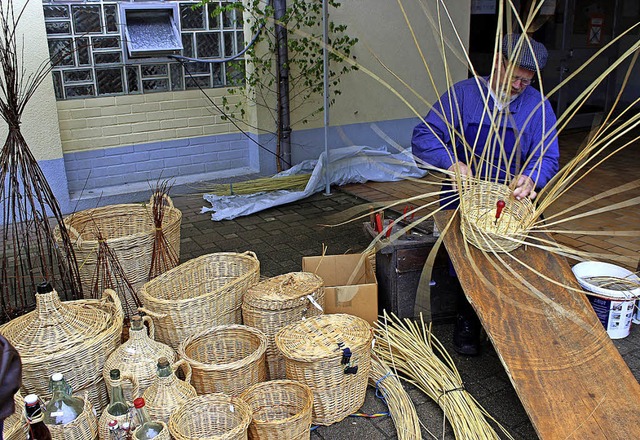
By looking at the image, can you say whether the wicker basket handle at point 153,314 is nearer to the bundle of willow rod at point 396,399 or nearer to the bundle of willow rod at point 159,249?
the bundle of willow rod at point 159,249

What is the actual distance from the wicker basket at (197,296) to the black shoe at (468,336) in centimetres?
97

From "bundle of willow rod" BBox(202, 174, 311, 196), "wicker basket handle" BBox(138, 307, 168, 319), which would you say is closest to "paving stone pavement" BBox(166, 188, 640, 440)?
"bundle of willow rod" BBox(202, 174, 311, 196)

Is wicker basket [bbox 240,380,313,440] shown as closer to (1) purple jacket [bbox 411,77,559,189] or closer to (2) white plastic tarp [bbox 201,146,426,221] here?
(1) purple jacket [bbox 411,77,559,189]

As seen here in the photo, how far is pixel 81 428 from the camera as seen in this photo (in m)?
1.92

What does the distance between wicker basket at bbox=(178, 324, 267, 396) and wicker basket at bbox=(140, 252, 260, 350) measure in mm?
92

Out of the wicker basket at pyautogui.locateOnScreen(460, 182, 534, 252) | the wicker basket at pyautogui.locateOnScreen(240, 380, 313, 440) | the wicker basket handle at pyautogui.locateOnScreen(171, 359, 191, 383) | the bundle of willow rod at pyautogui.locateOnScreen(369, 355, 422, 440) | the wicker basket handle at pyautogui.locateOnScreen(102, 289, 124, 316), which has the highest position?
the wicker basket at pyautogui.locateOnScreen(460, 182, 534, 252)

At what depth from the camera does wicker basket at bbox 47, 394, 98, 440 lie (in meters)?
1.88

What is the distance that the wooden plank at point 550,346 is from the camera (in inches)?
71.4

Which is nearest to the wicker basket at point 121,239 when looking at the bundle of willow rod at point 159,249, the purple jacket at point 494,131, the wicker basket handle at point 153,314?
the bundle of willow rod at point 159,249

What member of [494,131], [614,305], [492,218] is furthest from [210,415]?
[614,305]

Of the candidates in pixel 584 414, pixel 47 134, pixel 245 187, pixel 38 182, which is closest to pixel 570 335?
pixel 584 414

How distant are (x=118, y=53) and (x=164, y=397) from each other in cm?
360

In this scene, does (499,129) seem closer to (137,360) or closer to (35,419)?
(137,360)

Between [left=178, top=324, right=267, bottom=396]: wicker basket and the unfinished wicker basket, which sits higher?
the unfinished wicker basket
